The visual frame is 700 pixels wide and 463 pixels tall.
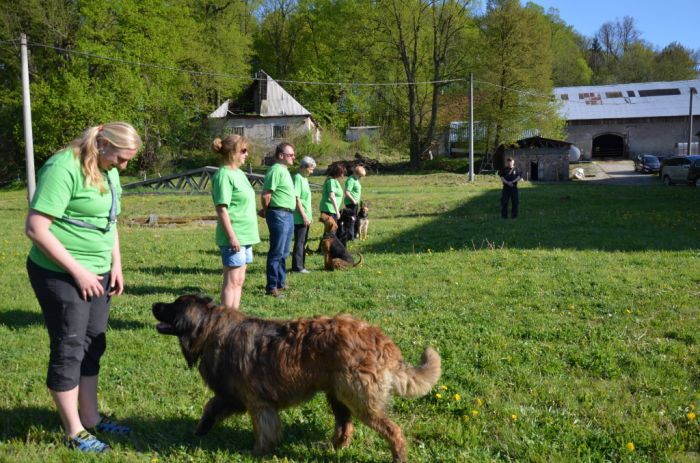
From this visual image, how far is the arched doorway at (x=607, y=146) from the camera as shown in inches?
2078

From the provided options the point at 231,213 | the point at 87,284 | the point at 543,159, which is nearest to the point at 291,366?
the point at 87,284

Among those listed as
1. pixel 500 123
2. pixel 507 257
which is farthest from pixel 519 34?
pixel 507 257

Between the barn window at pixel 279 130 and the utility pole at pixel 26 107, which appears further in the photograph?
the barn window at pixel 279 130

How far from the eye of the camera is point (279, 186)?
720cm

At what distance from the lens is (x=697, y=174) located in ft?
90.7

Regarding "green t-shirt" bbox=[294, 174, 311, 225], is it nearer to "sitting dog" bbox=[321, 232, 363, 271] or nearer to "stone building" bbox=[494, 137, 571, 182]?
"sitting dog" bbox=[321, 232, 363, 271]

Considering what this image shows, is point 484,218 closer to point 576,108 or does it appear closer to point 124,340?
point 124,340

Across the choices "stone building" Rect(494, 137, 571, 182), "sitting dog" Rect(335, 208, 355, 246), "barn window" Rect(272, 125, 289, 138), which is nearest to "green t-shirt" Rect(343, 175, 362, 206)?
"sitting dog" Rect(335, 208, 355, 246)

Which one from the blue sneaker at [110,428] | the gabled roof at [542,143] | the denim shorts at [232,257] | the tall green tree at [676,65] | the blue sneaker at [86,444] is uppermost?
the tall green tree at [676,65]

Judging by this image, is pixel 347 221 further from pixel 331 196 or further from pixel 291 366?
pixel 291 366

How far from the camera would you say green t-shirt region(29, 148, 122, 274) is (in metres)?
3.08

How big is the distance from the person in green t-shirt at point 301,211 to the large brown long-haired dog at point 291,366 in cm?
464

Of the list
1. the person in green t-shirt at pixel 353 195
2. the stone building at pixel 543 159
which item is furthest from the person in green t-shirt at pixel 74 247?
the stone building at pixel 543 159

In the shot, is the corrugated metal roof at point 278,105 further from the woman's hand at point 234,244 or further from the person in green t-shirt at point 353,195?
the woman's hand at point 234,244
